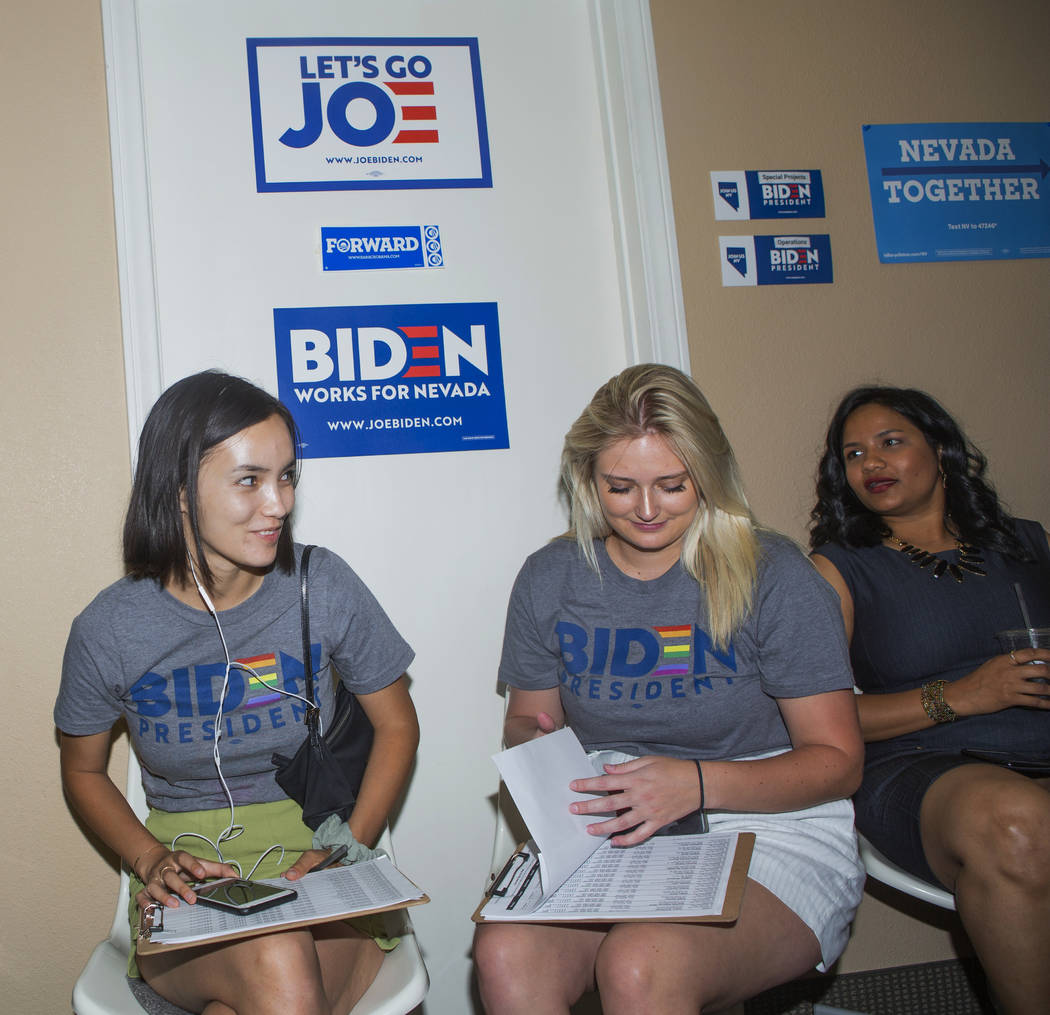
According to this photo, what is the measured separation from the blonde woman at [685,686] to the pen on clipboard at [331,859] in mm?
283

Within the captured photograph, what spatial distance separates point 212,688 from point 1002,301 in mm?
2315

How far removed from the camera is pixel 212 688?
1.70m

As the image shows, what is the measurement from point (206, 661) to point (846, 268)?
1.93m

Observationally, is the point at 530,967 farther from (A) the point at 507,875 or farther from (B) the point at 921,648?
(B) the point at 921,648

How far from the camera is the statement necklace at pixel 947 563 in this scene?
2.16m

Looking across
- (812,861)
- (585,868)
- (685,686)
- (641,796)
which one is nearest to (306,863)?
(585,868)

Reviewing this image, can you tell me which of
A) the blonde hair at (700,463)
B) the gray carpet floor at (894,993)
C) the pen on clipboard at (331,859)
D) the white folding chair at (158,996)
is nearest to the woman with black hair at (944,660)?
the blonde hair at (700,463)

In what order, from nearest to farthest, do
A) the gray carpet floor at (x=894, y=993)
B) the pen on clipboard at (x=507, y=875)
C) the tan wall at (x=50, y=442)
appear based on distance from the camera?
the pen on clipboard at (x=507, y=875)
the tan wall at (x=50, y=442)
the gray carpet floor at (x=894, y=993)

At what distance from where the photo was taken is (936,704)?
1.99 meters

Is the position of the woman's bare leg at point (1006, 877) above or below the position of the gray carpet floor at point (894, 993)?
above

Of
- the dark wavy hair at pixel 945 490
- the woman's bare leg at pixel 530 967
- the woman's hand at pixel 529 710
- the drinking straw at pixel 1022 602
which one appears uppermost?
the dark wavy hair at pixel 945 490

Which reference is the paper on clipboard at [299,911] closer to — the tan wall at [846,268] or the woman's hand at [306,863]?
Result: the woman's hand at [306,863]

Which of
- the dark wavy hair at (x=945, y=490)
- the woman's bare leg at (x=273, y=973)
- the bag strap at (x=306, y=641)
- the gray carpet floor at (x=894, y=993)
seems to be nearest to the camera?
the woman's bare leg at (x=273, y=973)

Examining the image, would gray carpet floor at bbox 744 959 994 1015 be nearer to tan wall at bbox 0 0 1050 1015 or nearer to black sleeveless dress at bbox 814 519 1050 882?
tan wall at bbox 0 0 1050 1015
